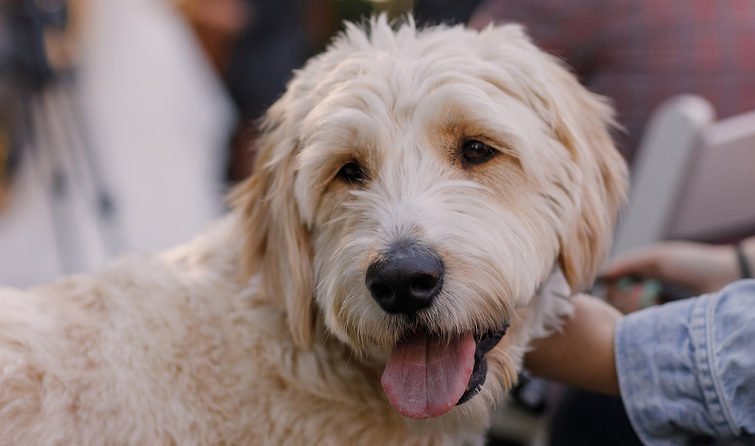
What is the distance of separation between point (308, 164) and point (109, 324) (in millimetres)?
774

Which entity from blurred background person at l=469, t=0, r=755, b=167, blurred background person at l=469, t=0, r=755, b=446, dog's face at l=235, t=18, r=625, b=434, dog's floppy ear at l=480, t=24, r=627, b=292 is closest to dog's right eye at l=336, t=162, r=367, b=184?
dog's face at l=235, t=18, r=625, b=434

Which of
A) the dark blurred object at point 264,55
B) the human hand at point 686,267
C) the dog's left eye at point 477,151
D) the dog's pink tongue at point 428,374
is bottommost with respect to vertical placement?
the dark blurred object at point 264,55

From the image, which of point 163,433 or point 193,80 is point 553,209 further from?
point 193,80

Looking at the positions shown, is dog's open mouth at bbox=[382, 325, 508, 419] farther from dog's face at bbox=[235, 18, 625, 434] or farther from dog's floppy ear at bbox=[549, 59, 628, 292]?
dog's floppy ear at bbox=[549, 59, 628, 292]

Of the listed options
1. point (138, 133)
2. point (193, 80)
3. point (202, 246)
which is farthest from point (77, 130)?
point (202, 246)

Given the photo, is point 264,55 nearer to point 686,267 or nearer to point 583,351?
point 686,267

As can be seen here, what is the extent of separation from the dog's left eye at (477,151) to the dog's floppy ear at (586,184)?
225mm

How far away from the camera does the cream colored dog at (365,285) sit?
4.90ft

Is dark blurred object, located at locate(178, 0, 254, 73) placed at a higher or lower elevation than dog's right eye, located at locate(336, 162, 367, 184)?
lower

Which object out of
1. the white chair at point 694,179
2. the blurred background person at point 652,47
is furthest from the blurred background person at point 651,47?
the white chair at point 694,179

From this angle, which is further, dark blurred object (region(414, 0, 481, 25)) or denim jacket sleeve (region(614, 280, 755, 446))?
dark blurred object (region(414, 0, 481, 25))

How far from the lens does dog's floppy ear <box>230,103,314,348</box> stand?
172 centimetres

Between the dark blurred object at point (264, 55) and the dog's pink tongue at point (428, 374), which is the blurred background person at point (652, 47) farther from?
the dark blurred object at point (264, 55)

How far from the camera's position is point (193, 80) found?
627 cm
